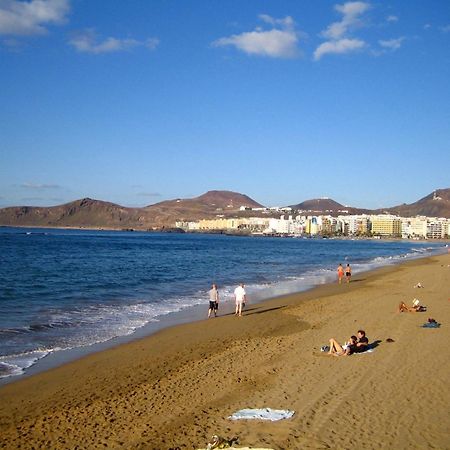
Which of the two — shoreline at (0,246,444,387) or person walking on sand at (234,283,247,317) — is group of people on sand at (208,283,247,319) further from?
shoreline at (0,246,444,387)

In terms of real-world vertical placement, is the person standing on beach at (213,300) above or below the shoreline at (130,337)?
above

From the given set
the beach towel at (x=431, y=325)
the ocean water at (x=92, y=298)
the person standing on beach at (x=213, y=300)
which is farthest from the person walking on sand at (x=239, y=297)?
the beach towel at (x=431, y=325)

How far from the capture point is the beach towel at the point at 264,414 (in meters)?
6.83

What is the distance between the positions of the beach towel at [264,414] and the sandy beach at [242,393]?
0.39ft

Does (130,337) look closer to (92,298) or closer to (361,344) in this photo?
(361,344)

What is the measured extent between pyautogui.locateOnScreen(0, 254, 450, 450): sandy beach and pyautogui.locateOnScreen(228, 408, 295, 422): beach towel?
0.12m

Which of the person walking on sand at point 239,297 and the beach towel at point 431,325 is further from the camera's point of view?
the person walking on sand at point 239,297

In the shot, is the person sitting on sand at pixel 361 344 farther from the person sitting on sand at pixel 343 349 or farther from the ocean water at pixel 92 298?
the ocean water at pixel 92 298

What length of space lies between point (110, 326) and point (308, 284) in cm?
1669

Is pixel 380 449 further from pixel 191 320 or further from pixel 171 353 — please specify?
pixel 191 320

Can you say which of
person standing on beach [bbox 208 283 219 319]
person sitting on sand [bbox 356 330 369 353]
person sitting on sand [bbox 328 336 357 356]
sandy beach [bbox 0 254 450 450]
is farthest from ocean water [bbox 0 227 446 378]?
person sitting on sand [bbox 356 330 369 353]

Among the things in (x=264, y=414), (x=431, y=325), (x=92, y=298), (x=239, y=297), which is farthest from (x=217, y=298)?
(x=264, y=414)

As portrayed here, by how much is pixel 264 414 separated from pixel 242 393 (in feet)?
3.77

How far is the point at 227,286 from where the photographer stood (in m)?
27.6
